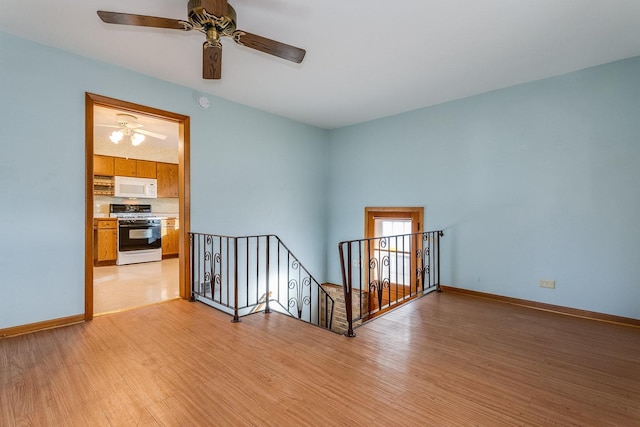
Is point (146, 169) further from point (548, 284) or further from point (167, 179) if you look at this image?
point (548, 284)

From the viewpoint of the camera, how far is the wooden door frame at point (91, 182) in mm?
3004

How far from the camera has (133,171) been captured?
6.69 meters

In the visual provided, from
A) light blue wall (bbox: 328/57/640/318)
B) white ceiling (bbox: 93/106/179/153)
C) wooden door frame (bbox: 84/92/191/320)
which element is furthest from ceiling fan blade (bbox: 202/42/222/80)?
light blue wall (bbox: 328/57/640/318)

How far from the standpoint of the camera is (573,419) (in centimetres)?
162

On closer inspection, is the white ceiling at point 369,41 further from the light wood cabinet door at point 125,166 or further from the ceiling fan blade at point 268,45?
the light wood cabinet door at point 125,166

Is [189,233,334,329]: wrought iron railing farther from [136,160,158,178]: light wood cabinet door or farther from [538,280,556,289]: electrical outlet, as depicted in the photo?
[136,160,158,178]: light wood cabinet door

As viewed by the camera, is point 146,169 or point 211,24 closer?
point 211,24

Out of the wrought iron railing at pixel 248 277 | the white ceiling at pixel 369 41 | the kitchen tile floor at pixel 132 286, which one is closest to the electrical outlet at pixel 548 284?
the white ceiling at pixel 369 41

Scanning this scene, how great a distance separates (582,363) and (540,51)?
9.19 feet

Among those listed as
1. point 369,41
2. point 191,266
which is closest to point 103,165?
point 191,266

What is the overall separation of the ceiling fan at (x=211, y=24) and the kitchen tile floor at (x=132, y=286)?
291 centimetres

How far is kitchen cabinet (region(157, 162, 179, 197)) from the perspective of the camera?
23.4 feet

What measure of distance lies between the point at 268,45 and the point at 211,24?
1.34 ft

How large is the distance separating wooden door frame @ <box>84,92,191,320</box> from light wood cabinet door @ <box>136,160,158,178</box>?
3889mm
